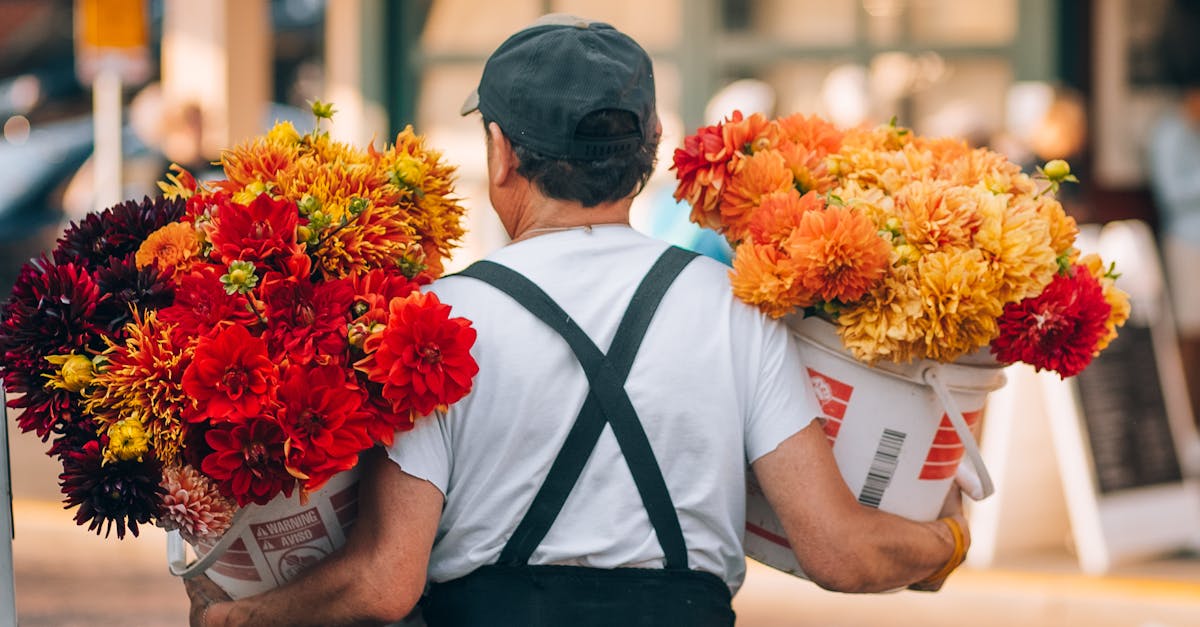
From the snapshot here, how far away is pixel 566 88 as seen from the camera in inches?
86.7

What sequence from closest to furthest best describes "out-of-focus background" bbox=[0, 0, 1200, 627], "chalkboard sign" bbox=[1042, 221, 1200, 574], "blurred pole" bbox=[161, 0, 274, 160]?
"out-of-focus background" bbox=[0, 0, 1200, 627], "chalkboard sign" bbox=[1042, 221, 1200, 574], "blurred pole" bbox=[161, 0, 274, 160]

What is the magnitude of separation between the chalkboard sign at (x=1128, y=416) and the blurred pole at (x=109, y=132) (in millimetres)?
4633

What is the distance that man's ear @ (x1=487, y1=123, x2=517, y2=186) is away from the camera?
2.28 m

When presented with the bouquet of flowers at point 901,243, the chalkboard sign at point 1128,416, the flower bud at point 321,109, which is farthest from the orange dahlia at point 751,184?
the chalkboard sign at point 1128,416

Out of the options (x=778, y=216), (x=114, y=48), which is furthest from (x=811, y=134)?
(x=114, y=48)

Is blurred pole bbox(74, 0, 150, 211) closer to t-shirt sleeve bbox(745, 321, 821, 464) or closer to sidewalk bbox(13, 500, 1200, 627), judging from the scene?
sidewalk bbox(13, 500, 1200, 627)

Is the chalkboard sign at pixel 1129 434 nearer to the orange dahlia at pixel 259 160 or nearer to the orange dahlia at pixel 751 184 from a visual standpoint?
the orange dahlia at pixel 751 184

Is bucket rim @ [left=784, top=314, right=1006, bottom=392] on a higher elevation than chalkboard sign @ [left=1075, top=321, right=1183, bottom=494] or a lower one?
higher

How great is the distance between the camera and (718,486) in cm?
220

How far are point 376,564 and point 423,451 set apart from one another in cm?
18

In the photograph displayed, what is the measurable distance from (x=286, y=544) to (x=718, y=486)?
0.66 meters

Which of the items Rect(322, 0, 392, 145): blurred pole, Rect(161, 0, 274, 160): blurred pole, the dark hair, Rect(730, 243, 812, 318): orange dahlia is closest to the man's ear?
the dark hair

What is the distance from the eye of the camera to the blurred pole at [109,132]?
7409 millimetres

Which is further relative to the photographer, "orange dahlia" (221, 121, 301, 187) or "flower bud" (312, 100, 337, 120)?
"flower bud" (312, 100, 337, 120)
